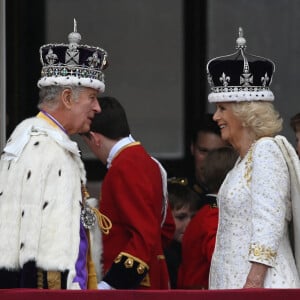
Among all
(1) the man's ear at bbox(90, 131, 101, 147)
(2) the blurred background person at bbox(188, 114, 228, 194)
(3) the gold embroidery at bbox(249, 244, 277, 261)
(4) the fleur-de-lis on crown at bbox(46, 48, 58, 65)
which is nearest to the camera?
(3) the gold embroidery at bbox(249, 244, 277, 261)

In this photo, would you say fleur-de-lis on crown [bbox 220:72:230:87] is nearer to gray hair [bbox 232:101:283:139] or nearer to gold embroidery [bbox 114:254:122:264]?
gray hair [bbox 232:101:283:139]

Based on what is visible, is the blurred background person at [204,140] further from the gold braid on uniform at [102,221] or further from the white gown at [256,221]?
the white gown at [256,221]

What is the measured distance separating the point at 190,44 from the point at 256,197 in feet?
12.0

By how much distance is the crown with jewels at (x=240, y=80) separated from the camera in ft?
20.0

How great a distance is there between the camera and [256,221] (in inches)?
224

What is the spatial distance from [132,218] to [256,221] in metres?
0.74

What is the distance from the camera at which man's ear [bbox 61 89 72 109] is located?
5.77 metres

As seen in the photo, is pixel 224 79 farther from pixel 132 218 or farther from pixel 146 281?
pixel 146 281

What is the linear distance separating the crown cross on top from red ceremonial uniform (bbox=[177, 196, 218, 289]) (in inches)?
30.0

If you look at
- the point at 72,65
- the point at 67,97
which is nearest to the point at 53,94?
the point at 67,97

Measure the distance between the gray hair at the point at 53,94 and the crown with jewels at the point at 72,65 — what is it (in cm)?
2

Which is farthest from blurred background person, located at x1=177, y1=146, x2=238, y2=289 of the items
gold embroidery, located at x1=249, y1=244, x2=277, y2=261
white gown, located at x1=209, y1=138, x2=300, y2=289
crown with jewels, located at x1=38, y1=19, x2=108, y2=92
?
crown with jewels, located at x1=38, y1=19, x2=108, y2=92

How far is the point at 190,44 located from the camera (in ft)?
30.2

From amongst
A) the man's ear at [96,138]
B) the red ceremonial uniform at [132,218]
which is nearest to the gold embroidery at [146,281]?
the red ceremonial uniform at [132,218]
